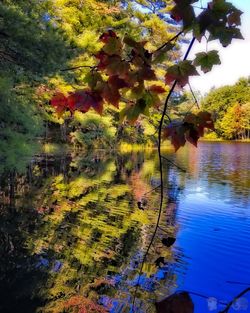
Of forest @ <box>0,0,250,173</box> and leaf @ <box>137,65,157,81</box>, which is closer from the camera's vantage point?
leaf @ <box>137,65,157,81</box>

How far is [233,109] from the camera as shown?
67.9 meters

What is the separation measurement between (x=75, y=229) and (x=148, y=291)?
388 centimetres

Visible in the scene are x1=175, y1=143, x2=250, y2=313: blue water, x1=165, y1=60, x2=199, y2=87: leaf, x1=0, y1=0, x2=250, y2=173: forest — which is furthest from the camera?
x1=0, y1=0, x2=250, y2=173: forest

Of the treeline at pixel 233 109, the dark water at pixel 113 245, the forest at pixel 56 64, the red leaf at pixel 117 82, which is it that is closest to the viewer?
the red leaf at pixel 117 82

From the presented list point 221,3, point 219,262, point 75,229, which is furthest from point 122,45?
point 75,229

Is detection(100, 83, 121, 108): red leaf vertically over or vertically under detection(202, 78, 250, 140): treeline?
under

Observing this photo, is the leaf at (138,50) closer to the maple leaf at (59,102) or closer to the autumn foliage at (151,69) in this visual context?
the autumn foliage at (151,69)

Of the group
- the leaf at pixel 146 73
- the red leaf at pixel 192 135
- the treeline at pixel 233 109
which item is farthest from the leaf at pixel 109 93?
the treeline at pixel 233 109

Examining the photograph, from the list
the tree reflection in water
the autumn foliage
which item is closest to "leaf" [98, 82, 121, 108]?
the autumn foliage

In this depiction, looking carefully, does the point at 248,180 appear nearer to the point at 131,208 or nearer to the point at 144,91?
the point at 131,208

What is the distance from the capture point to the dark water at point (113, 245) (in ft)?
20.5

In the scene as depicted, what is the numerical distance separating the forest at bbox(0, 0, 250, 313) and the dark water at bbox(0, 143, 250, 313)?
0.04 metres

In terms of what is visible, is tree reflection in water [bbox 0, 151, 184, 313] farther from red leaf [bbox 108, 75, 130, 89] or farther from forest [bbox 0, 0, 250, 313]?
red leaf [bbox 108, 75, 130, 89]

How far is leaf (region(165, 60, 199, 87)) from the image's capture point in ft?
3.68
